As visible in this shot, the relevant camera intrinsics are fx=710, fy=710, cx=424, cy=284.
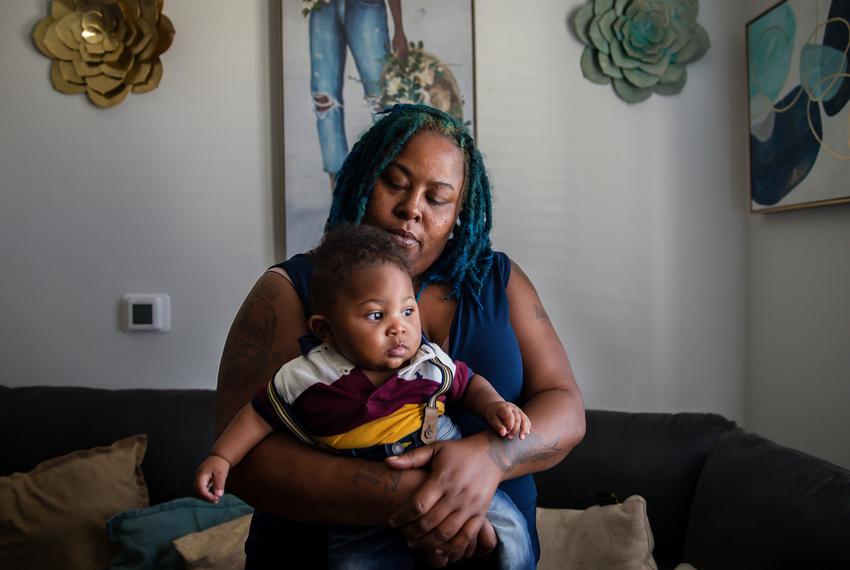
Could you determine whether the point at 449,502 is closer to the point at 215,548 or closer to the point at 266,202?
the point at 215,548

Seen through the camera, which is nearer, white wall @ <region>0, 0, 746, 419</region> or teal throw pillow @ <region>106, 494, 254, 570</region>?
teal throw pillow @ <region>106, 494, 254, 570</region>

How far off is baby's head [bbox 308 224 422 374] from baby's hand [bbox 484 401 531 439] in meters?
0.15

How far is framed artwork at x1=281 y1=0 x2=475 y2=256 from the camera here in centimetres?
243

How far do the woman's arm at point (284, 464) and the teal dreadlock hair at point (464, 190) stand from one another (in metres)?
0.23

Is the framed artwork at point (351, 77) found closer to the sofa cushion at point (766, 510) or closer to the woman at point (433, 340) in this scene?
the woman at point (433, 340)

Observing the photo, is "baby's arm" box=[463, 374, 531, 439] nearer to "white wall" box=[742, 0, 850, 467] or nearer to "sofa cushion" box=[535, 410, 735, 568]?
"sofa cushion" box=[535, 410, 735, 568]

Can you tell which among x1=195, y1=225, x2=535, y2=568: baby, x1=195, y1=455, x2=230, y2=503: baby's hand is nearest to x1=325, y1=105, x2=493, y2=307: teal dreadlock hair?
x1=195, y1=225, x2=535, y2=568: baby

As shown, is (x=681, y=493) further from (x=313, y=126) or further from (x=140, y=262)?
Answer: (x=140, y=262)

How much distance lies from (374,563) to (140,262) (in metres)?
1.74

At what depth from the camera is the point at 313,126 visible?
2436 mm

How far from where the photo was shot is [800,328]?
7.31ft

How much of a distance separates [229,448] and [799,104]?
76.1 inches

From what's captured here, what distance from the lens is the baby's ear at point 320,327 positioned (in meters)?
1.13

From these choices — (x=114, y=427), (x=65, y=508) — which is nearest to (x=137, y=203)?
(x=114, y=427)
